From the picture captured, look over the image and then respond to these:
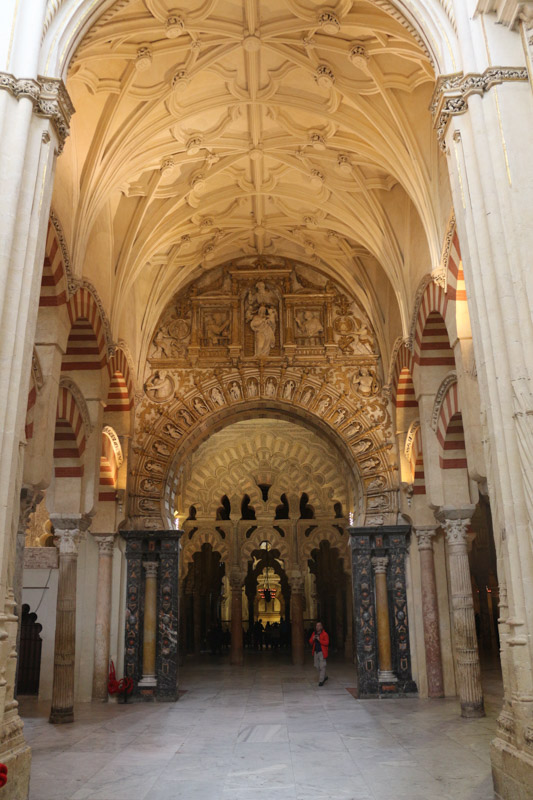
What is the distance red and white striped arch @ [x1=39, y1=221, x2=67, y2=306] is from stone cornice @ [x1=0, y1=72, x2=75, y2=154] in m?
2.65

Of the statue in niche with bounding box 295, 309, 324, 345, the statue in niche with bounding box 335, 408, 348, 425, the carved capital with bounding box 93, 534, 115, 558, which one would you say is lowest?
the carved capital with bounding box 93, 534, 115, 558

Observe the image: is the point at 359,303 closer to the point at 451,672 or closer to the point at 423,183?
the point at 423,183

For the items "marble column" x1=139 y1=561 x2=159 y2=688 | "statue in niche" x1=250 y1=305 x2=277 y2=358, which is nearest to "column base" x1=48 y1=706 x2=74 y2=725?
"marble column" x1=139 y1=561 x2=159 y2=688

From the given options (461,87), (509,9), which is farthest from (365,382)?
(509,9)

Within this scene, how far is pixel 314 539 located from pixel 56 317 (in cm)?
986

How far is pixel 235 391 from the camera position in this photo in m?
12.7

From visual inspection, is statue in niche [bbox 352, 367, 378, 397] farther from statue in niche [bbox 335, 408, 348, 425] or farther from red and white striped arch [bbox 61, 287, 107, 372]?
red and white striped arch [bbox 61, 287, 107, 372]

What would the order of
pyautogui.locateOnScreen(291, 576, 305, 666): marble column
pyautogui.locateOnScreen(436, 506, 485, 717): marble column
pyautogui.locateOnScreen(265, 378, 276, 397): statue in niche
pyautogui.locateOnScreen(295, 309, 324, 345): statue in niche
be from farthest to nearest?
pyautogui.locateOnScreen(291, 576, 305, 666): marble column < pyautogui.locateOnScreen(295, 309, 324, 345): statue in niche < pyautogui.locateOnScreen(265, 378, 276, 397): statue in niche < pyautogui.locateOnScreen(436, 506, 485, 717): marble column

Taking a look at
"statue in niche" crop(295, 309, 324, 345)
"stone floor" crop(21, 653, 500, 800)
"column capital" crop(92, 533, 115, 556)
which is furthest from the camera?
"statue in niche" crop(295, 309, 324, 345)

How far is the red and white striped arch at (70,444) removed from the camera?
32.4 feet

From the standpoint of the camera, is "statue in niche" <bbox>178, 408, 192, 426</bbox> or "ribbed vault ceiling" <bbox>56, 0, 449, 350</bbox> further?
"statue in niche" <bbox>178, 408, 192, 426</bbox>

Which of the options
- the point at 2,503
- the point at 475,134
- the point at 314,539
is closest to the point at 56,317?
the point at 2,503

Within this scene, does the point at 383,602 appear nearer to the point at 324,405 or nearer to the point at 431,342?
the point at 324,405

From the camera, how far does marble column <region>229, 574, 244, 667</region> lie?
15641 millimetres
